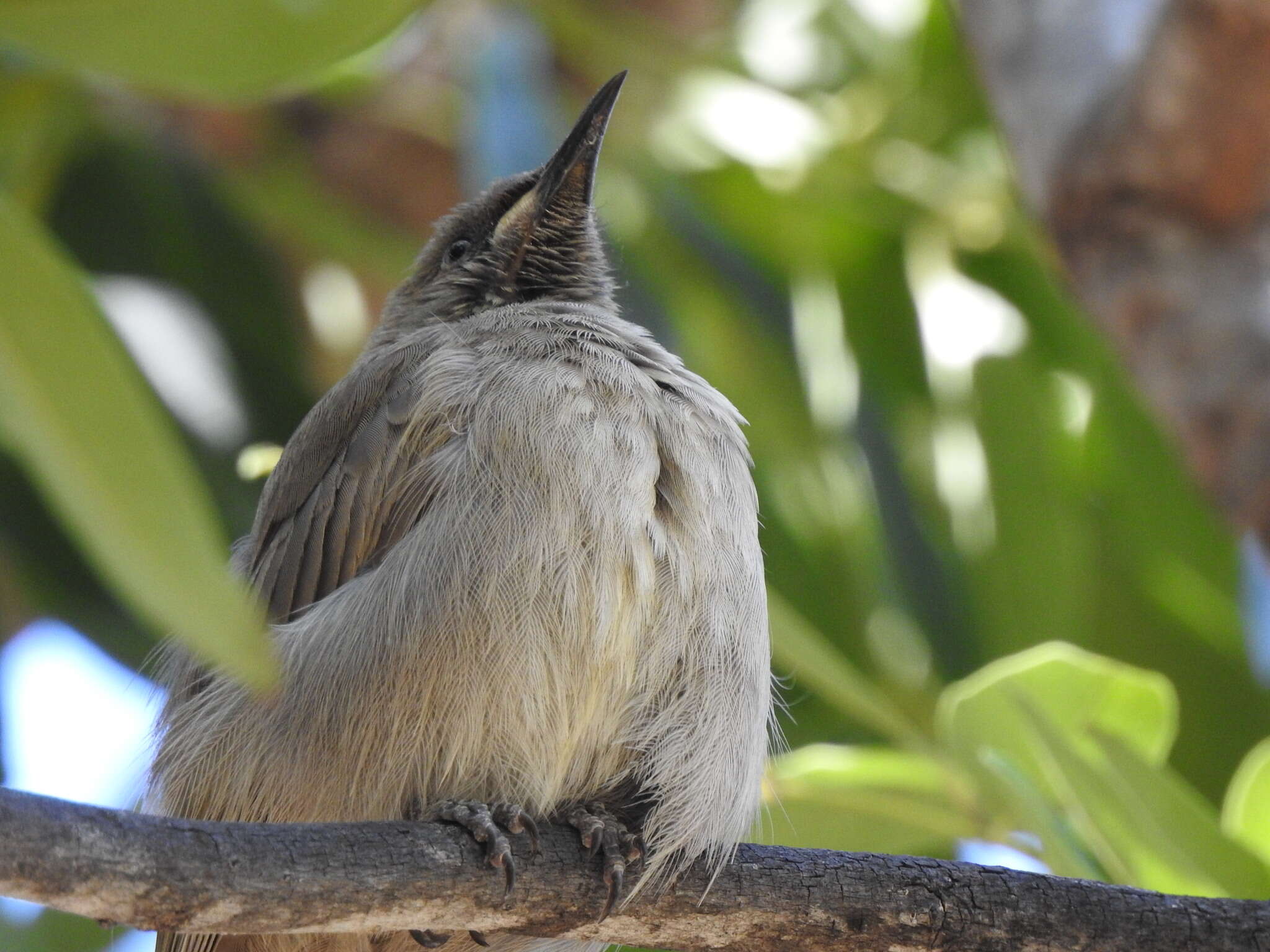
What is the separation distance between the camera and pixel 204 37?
2.42 m

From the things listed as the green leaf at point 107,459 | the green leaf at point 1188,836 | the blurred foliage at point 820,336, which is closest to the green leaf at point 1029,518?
A: the blurred foliage at point 820,336

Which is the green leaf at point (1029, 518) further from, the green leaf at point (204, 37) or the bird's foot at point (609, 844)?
the green leaf at point (204, 37)

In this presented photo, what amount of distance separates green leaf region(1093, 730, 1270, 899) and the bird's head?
5.96 feet

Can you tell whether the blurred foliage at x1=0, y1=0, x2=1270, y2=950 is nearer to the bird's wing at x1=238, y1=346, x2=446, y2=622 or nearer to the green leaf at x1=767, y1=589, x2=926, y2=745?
the green leaf at x1=767, y1=589, x2=926, y2=745

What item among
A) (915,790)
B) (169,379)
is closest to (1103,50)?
(915,790)

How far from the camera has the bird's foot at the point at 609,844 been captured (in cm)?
248

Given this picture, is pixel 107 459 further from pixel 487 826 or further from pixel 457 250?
pixel 457 250

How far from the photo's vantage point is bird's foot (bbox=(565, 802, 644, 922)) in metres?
2.48

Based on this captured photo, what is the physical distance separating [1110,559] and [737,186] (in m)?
2.13

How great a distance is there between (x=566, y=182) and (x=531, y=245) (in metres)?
0.23

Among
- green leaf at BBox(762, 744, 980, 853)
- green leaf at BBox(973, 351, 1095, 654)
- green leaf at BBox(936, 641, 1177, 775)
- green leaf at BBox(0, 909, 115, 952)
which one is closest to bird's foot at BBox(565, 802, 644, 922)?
green leaf at BBox(762, 744, 980, 853)

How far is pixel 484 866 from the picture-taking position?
92.4 inches

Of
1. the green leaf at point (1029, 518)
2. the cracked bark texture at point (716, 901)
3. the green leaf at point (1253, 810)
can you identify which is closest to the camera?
the cracked bark texture at point (716, 901)

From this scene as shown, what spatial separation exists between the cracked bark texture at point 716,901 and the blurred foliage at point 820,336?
78 cm
